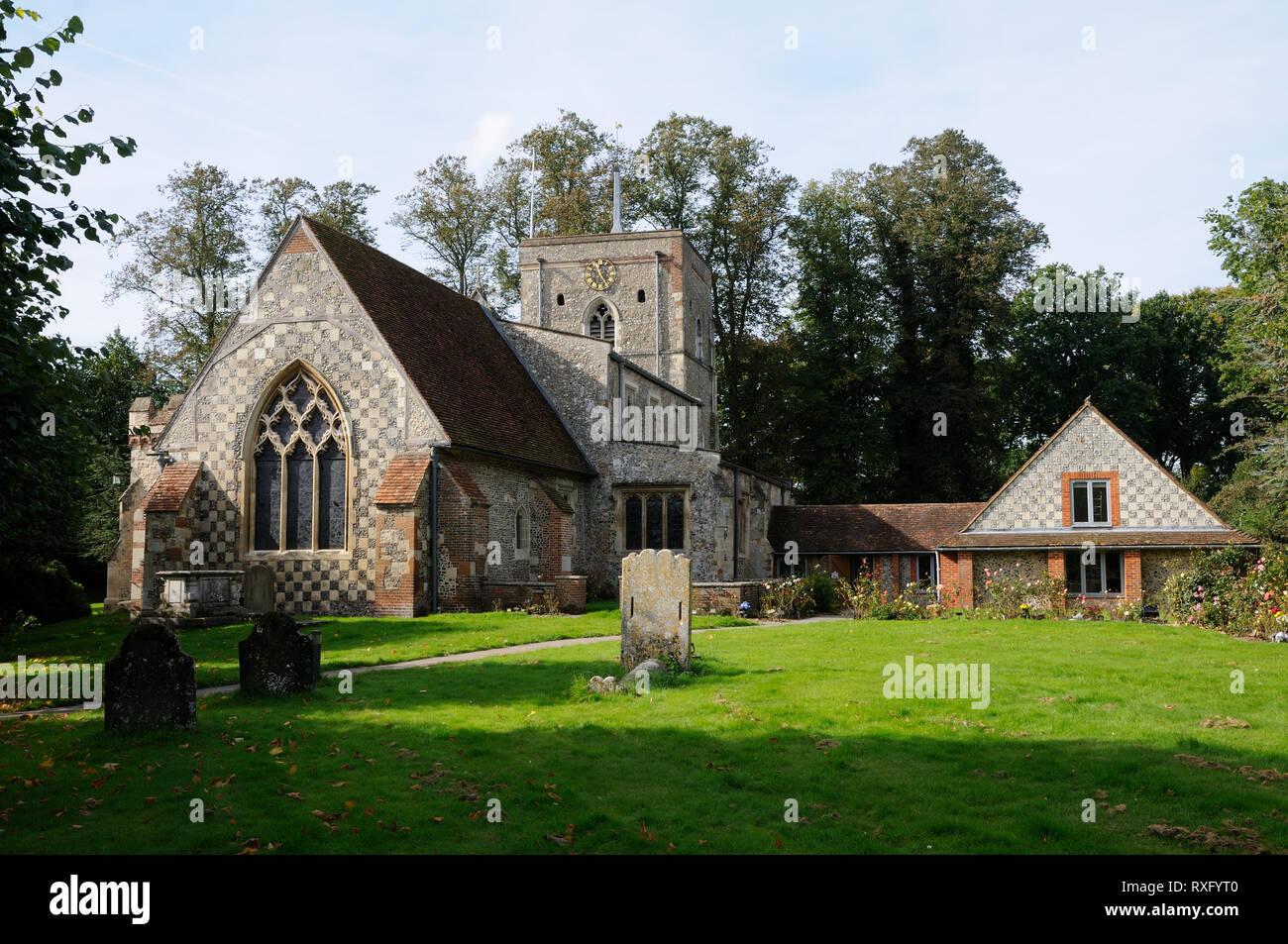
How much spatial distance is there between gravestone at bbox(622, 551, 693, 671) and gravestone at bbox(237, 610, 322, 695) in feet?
13.9

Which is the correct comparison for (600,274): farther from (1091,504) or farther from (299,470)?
(1091,504)

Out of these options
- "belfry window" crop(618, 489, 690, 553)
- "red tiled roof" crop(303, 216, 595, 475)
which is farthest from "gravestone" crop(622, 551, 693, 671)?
"belfry window" crop(618, 489, 690, 553)

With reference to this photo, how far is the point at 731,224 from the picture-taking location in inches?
1886

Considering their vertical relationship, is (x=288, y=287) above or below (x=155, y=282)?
below

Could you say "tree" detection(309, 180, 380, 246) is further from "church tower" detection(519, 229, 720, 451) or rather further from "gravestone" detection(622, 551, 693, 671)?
"gravestone" detection(622, 551, 693, 671)

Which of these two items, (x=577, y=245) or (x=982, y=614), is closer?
(x=982, y=614)

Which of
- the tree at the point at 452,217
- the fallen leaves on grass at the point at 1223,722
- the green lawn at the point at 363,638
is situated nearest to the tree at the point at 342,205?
the tree at the point at 452,217

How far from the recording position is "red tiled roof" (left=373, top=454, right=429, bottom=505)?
2223 cm

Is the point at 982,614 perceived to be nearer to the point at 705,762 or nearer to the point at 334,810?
the point at 705,762

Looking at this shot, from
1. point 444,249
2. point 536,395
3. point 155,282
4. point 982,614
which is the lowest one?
point 982,614

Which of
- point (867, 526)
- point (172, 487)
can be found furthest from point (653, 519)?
point (172, 487)

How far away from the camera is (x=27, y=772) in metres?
8.41
